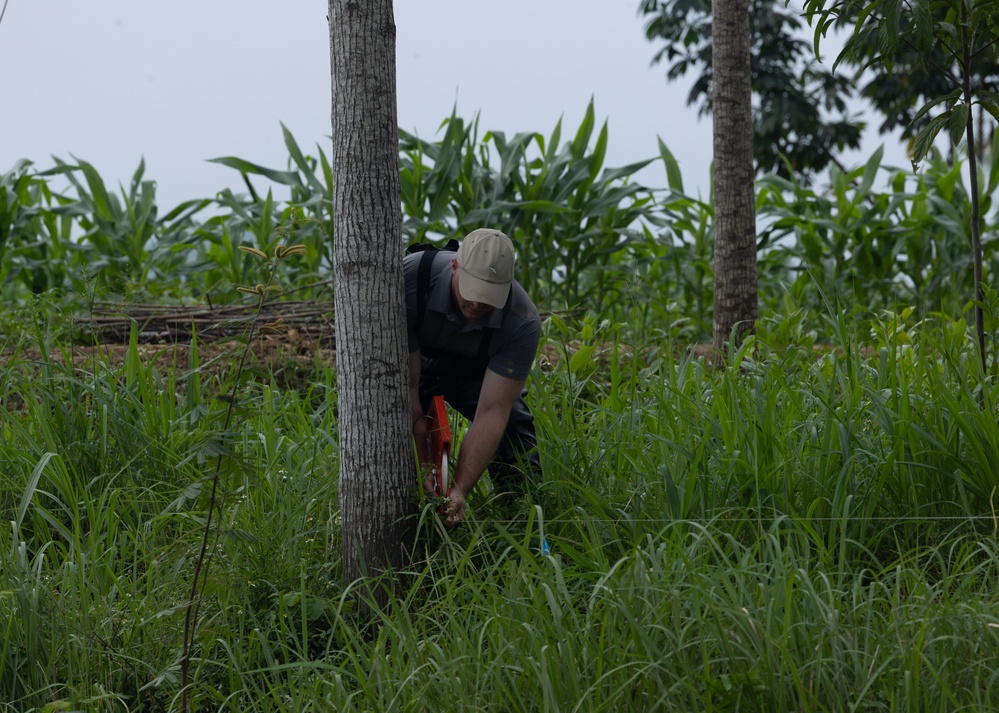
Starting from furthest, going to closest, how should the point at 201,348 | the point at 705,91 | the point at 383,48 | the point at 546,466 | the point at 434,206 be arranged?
the point at 705,91 < the point at 434,206 < the point at 201,348 < the point at 546,466 < the point at 383,48

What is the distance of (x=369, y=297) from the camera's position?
9.25 feet

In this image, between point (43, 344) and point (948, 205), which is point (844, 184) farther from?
point (43, 344)

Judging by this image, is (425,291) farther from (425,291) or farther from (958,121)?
(958,121)

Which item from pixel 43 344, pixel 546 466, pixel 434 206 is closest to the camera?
pixel 546 466

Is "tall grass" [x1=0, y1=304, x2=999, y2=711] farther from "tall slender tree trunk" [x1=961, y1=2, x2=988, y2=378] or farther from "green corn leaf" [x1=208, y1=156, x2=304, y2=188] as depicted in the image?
"green corn leaf" [x1=208, y1=156, x2=304, y2=188]

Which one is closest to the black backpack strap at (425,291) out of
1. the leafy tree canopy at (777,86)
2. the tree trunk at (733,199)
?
the tree trunk at (733,199)

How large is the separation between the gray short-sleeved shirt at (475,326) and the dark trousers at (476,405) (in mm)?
170

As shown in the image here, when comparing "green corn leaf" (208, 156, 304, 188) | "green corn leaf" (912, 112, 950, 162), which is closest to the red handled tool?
"green corn leaf" (912, 112, 950, 162)

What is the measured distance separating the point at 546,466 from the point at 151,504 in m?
1.48

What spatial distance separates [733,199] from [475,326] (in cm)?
240

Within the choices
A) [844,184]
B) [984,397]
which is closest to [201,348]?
[984,397]

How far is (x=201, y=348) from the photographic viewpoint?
542 centimetres

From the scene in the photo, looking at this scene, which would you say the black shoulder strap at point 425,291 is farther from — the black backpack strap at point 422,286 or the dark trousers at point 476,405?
the dark trousers at point 476,405

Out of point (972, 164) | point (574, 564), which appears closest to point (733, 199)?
point (972, 164)
